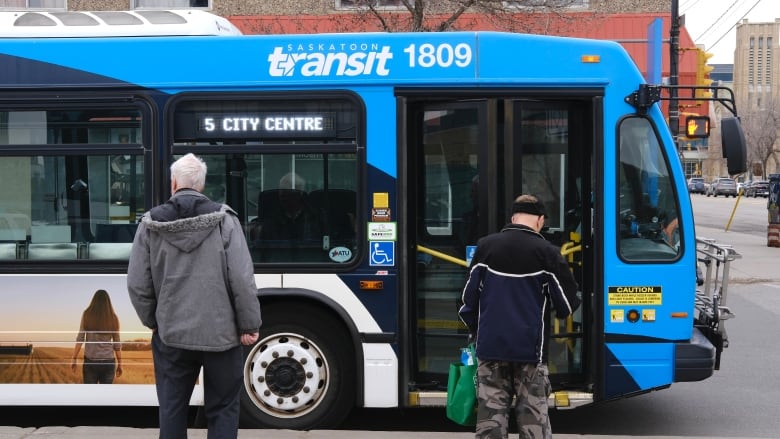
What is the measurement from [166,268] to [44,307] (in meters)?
2.40

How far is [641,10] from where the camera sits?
2069 cm

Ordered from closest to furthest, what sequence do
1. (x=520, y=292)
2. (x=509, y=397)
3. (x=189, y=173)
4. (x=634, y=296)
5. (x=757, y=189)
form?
(x=189, y=173), (x=520, y=292), (x=509, y=397), (x=634, y=296), (x=757, y=189)

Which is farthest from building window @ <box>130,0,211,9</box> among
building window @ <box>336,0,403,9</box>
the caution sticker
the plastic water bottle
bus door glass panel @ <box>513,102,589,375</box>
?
the plastic water bottle

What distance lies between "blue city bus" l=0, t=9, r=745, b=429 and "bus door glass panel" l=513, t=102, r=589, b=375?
0.6 inches

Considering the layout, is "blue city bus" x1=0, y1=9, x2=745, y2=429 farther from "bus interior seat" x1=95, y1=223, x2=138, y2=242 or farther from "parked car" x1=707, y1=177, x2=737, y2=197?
"parked car" x1=707, y1=177, x2=737, y2=197

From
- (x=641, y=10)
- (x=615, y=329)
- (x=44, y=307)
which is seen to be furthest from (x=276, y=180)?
(x=641, y=10)

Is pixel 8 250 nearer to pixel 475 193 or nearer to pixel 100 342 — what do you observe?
pixel 100 342

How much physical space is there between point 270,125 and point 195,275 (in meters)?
2.20

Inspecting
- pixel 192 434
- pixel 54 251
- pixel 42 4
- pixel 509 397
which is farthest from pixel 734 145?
pixel 42 4

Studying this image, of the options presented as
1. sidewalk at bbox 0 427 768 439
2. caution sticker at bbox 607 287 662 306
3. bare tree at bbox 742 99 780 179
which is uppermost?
bare tree at bbox 742 99 780 179

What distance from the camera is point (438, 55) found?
5996 millimetres

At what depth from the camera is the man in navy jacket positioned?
14.6 ft

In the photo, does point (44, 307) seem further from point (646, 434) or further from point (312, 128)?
point (646, 434)

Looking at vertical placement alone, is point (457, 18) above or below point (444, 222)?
above
